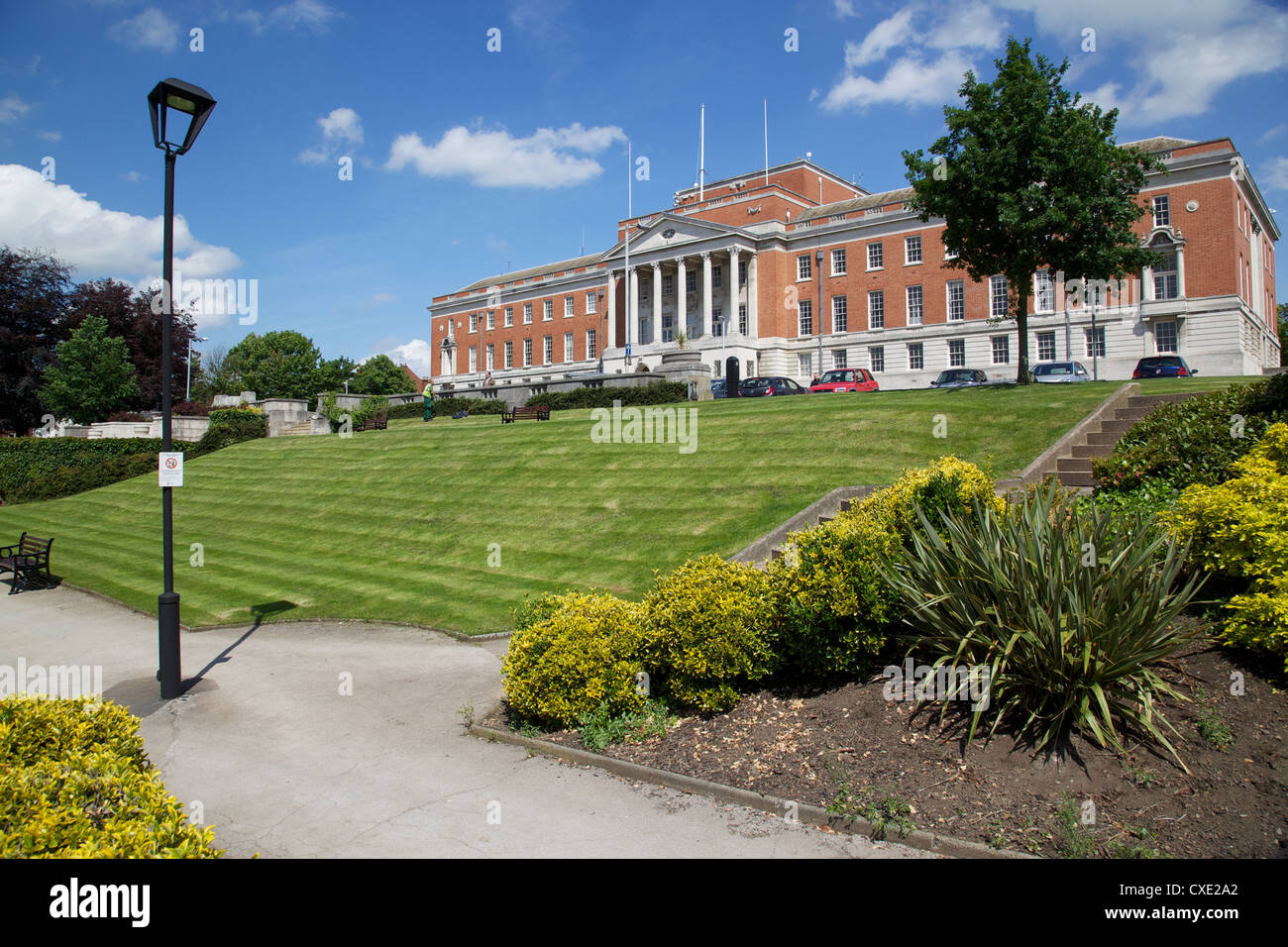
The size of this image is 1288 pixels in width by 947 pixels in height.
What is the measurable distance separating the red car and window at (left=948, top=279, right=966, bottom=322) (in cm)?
1810

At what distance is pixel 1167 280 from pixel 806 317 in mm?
25877

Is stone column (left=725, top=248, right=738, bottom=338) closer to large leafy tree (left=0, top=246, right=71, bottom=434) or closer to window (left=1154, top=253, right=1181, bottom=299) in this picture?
window (left=1154, top=253, right=1181, bottom=299)

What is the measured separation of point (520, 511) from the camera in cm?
1809

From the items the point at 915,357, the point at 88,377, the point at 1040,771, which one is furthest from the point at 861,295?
the point at 1040,771

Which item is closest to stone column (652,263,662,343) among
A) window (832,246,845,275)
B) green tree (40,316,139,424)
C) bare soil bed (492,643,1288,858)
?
window (832,246,845,275)

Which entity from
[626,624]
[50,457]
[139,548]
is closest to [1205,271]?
[626,624]

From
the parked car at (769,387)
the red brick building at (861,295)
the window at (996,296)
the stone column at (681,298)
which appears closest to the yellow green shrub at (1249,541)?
the parked car at (769,387)

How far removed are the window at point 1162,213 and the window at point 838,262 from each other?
848 inches

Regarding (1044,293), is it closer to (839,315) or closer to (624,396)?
(839,315)

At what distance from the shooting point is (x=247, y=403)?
43.8 m

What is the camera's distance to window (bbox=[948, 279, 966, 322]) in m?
54.2

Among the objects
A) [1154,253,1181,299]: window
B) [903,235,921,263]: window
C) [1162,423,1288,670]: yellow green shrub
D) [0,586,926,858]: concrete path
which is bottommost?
[0,586,926,858]: concrete path
